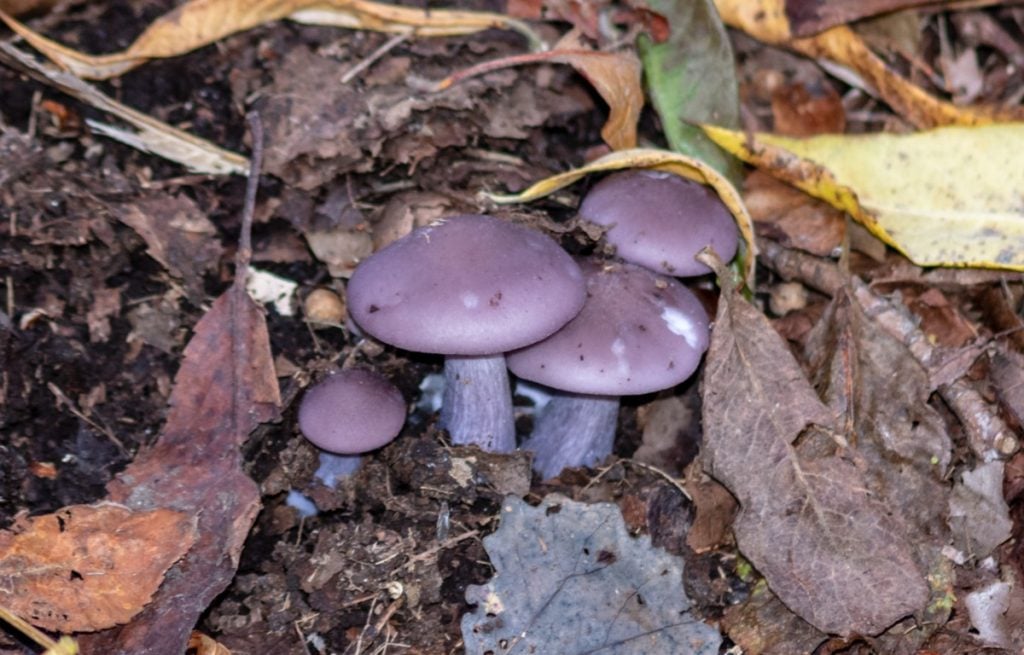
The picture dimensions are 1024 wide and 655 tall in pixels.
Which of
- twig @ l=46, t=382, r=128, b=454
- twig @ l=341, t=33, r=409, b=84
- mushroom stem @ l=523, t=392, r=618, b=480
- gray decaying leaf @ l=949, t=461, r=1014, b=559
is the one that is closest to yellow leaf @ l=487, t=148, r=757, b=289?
mushroom stem @ l=523, t=392, r=618, b=480

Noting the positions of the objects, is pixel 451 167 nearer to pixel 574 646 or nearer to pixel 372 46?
pixel 372 46

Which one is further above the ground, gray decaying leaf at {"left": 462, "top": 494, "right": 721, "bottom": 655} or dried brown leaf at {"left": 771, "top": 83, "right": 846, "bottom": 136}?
dried brown leaf at {"left": 771, "top": 83, "right": 846, "bottom": 136}

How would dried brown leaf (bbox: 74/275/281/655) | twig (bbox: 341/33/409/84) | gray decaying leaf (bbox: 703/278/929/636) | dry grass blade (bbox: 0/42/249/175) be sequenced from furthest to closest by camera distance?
twig (bbox: 341/33/409/84), dry grass blade (bbox: 0/42/249/175), gray decaying leaf (bbox: 703/278/929/636), dried brown leaf (bbox: 74/275/281/655)

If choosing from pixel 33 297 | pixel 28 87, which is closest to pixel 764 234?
pixel 33 297

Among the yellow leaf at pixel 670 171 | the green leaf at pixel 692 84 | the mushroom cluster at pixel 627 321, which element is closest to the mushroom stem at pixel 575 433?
the mushroom cluster at pixel 627 321

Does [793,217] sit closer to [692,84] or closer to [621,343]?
[692,84]

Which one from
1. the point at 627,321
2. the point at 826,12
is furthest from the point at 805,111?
the point at 627,321

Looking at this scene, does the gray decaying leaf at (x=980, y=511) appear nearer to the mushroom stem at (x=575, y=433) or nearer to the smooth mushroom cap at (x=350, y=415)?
the mushroom stem at (x=575, y=433)

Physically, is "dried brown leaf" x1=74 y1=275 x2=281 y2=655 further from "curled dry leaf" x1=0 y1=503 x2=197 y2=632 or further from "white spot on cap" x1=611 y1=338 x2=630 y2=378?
"white spot on cap" x1=611 y1=338 x2=630 y2=378
